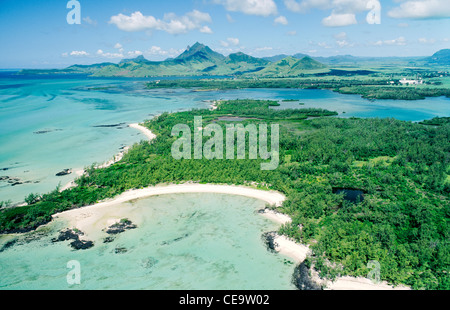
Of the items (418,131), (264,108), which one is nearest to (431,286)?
(418,131)

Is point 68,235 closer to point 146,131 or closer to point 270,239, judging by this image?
point 270,239

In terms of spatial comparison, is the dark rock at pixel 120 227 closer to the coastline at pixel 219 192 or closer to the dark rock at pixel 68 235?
the coastline at pixel 219 192

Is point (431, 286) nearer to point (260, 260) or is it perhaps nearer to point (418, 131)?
point (260, 260)

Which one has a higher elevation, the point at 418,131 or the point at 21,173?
the point at 418,131

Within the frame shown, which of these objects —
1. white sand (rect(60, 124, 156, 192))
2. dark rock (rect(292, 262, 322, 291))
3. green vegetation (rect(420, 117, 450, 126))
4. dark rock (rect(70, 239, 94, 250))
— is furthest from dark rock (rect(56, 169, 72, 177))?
green vegetation (rect(420, 117, 450, 126))

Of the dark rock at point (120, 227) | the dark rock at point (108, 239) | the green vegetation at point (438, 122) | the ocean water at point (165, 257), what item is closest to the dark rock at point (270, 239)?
the ocean water at point (165, 257)

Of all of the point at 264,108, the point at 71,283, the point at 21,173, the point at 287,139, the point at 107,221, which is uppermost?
the point at 264,108
